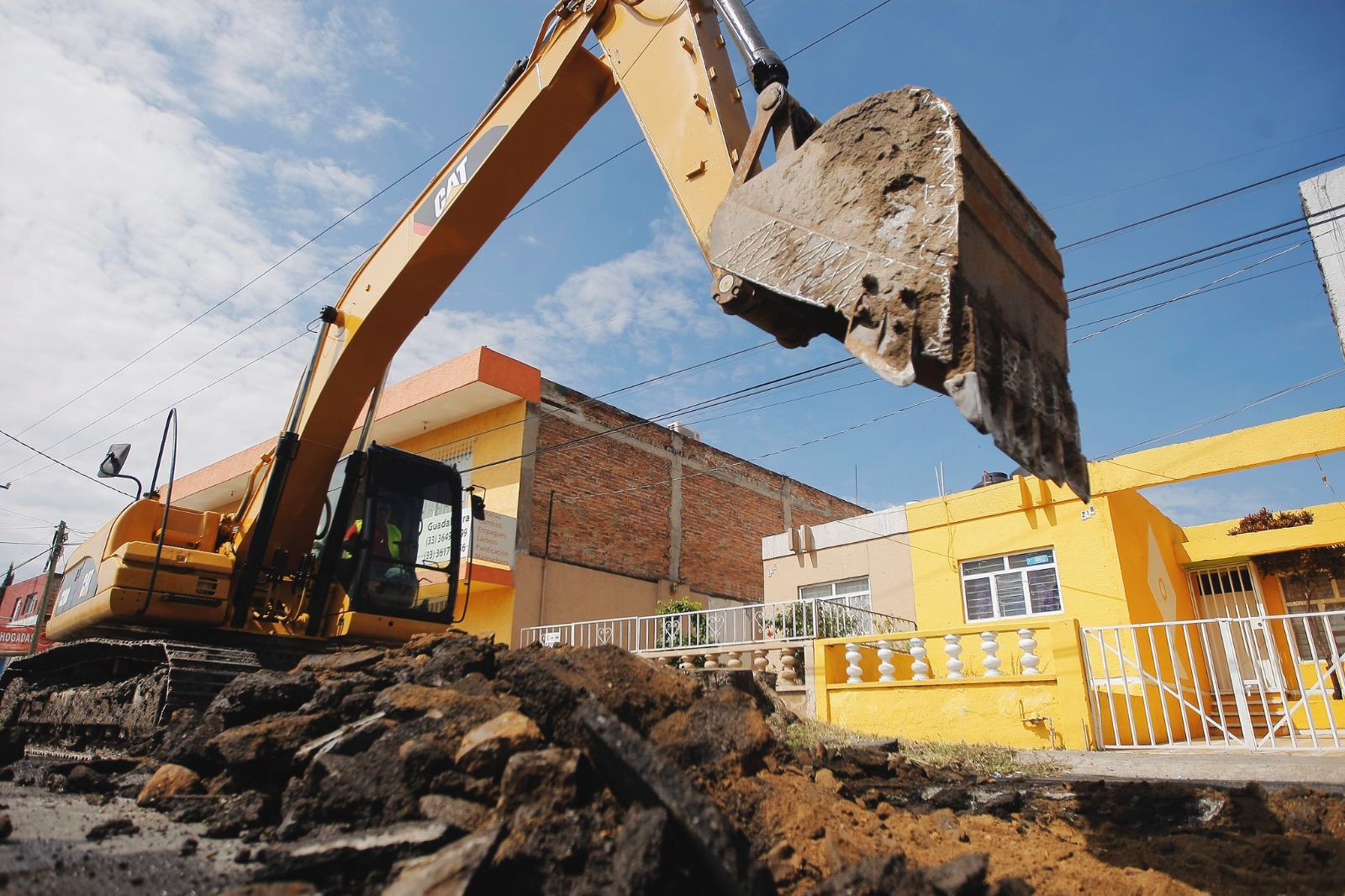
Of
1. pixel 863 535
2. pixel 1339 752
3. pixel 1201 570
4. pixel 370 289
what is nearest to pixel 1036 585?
pixel 863 535

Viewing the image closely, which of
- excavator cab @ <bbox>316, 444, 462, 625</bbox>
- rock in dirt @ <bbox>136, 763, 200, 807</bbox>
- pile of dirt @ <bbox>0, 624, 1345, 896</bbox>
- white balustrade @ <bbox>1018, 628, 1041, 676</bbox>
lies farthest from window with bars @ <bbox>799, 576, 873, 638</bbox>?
rock in dirt @ <bbox>136, 763, 200, 807</bbox>

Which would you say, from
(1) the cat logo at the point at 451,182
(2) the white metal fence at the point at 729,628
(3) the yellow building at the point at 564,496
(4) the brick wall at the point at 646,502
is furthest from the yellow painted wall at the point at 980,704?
(4) the brick wall at the point at 646,502

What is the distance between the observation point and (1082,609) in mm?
11820

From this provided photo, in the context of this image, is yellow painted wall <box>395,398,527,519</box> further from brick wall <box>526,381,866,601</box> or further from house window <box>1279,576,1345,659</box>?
house window <box>1279,576,1345,659</box>

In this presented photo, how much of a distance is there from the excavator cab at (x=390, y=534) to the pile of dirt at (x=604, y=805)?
2.44 meters

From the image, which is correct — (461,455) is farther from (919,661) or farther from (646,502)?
(919,661)

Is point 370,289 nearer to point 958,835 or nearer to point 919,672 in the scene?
point 958,835

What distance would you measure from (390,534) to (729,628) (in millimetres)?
10848

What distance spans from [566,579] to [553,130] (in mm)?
12372

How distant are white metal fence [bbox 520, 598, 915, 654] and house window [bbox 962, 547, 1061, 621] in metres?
1.27

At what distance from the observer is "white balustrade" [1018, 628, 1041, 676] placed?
314 inches

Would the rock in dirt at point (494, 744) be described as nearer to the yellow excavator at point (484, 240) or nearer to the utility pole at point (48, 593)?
the yellow excavator at point (484, 240)

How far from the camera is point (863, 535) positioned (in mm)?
14859

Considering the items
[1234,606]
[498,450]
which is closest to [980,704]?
[1234,606]
